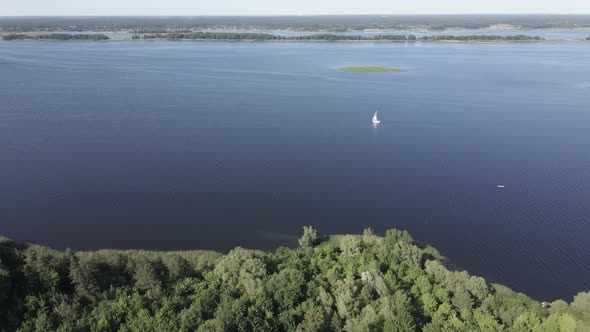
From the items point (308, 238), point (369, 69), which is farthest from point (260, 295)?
point (369, 69)

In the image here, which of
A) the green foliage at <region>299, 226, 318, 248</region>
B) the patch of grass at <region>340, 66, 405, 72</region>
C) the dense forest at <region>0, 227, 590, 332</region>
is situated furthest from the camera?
the patch of grass at <region>340, 66, 405, 72</region>

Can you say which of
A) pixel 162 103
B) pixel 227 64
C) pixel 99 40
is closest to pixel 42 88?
pixel 162 103

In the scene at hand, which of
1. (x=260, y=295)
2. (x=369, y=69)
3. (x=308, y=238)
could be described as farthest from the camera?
(x=369, y=69)

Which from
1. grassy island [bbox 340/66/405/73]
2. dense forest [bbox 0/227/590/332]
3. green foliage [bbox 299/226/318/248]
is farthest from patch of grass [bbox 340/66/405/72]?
dense forest [bbox 0/227/590/332]

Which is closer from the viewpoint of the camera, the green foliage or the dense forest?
the dense forest

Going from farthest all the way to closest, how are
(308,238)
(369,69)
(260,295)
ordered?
(369,69) → (308,238) → (260,295)

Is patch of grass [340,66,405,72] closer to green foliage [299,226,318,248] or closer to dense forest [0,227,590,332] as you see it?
green foliage [299,226,318,248]

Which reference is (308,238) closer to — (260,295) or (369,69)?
(260,295)

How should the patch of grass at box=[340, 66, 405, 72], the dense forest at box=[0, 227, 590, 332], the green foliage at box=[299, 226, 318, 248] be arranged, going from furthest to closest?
the patch of grass at box=[340, 66, 405, 72] < the green foliage at box=[299, 226, 318, 248] < the dense forest at box=[0, 227, 590, 332]

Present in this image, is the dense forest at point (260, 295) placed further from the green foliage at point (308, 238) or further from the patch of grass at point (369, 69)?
the patch of grass at point (369, 69)

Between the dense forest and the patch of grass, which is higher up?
the patch of grass

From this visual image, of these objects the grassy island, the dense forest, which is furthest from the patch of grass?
the dense forest
